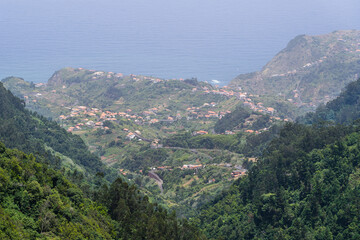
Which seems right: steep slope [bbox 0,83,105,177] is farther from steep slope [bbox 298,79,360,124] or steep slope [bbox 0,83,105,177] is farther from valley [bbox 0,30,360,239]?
Result: steep slope [bbox 298,79,360,124]

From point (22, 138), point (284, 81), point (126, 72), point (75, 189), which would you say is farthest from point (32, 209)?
point (126, 72)

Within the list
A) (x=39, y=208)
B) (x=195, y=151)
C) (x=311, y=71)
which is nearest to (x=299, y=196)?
(x=39, y=208)

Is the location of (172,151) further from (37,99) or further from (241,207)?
(37,99)

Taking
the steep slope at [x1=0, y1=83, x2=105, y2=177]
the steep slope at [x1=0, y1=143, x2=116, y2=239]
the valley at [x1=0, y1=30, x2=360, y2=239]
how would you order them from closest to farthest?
the steep slope at [x1=0, y1=143, x2=116, y2=239]
the valley at [x1=0, y1=30, x2=360, y2=239]
the steep slope at [x1=0, y1=83, x2=105, y2=177]

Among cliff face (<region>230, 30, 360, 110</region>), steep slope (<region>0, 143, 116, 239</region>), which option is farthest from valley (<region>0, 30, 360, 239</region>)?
cliff face (<region>230, 30, 360, 110</region>)

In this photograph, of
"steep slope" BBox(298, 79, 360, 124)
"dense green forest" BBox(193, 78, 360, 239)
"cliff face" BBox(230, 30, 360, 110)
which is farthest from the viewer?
"cliff face" BBox(230, 30, 360, 110)

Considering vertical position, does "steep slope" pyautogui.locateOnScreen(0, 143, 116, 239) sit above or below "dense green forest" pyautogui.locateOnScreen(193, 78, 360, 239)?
above

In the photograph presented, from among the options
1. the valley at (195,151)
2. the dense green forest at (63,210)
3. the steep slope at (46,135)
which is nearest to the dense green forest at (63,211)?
the dense green forest at (63,210)

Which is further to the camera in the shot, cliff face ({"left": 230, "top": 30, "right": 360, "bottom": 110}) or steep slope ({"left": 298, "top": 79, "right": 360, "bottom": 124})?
cliff face ({"left": 230, "top": 30, "right": 360, "bottom": 110})

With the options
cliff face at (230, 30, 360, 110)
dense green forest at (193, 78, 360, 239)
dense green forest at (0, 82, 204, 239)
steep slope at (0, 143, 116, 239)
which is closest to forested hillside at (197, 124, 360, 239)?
dense green forest at (193, 78, 360, 239)
